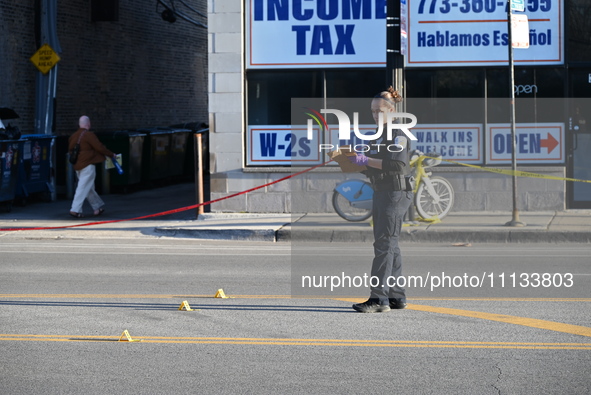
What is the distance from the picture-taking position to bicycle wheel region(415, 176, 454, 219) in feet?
49.9

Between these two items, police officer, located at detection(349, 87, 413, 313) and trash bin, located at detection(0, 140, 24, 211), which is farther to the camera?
trash bin, located at detection(0, 140, 24, 211)

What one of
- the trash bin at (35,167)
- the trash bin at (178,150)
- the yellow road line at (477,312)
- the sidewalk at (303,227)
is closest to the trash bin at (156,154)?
the trash bin at (178,150)

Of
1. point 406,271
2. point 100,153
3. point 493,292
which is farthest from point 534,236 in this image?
point 100,153

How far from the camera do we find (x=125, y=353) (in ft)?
22.8

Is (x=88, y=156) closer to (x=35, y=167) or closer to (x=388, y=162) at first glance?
(x=35, y=167)

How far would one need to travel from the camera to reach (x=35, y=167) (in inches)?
752

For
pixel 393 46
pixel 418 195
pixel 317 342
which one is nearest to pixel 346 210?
pixel 418 195

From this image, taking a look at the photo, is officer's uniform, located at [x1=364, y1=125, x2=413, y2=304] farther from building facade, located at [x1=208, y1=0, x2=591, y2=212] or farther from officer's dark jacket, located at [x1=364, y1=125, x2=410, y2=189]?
building facade, located at [x1=208, y1=0, x2=591, y2=212]

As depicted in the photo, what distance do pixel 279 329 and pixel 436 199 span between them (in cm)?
786

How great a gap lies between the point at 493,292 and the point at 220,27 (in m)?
8.74

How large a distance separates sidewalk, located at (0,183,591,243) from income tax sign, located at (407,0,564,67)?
8.45ft

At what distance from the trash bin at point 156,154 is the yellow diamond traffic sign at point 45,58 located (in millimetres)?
3529

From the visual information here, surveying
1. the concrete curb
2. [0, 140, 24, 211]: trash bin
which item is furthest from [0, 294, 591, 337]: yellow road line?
[0, 140, 24, 211]: trash bin

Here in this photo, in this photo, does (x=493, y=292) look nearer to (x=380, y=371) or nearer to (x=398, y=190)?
(x=398, y=190)
